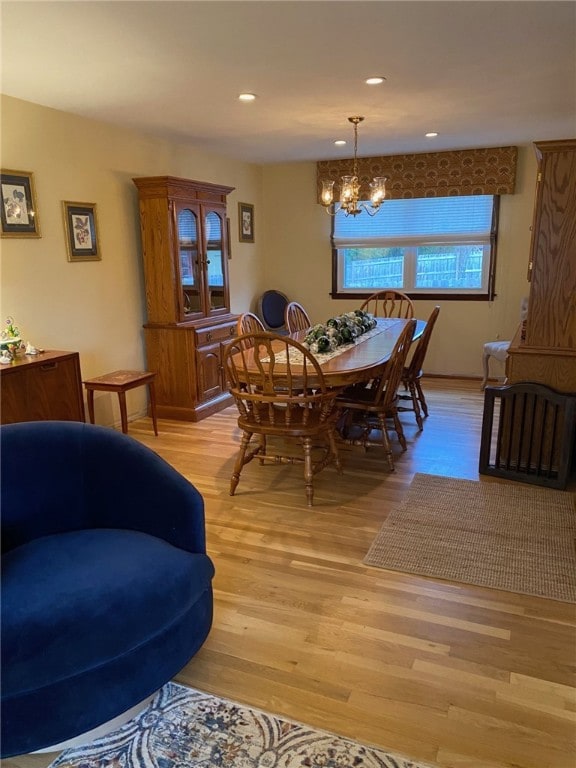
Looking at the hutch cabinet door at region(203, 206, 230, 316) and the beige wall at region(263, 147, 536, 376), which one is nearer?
the hutch cabinet door at region(203, 206, 230, 316)

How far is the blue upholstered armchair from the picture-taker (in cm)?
141

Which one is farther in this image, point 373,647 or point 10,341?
point 10,341

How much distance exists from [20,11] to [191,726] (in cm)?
259

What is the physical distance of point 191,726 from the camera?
164cm

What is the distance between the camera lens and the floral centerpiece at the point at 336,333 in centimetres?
345

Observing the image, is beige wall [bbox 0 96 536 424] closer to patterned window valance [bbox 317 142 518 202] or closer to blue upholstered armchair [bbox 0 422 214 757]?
patterned window valance [bbox 317 142 518 202]

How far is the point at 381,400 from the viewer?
11.2 feet

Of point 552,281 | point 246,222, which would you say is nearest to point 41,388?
point 552,281

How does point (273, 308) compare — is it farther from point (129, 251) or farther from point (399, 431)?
point (399, 431)

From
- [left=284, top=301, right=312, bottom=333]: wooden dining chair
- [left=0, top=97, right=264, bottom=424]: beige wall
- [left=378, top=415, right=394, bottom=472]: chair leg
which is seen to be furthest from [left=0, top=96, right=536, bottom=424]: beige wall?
[left=378, top=415, right=394, bottom=472]: chair leg

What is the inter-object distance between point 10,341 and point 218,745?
2.48 m

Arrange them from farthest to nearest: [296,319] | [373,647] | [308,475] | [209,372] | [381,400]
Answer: [296,319] → [209,372] → [381,400] → [308,475] → [373,647]

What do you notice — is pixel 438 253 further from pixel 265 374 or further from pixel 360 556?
pixel 360 556

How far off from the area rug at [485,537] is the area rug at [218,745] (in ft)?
3.06
